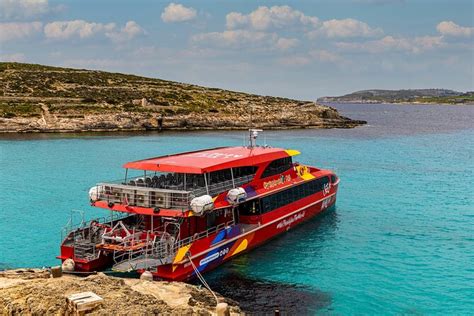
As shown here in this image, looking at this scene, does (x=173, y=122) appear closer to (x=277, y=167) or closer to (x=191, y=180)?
(x=277, y=167)

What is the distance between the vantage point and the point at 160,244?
22.1 meters

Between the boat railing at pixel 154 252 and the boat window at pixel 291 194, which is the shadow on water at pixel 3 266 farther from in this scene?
the boat window at pixel 291 194

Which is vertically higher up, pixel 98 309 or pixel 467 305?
pixel 98 309

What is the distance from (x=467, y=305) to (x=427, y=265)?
455 centimetres

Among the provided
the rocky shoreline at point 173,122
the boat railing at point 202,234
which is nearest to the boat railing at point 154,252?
the boat railing at point 202,234

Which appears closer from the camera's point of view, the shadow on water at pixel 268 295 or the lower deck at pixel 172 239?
the shadow on water at pixel 268 295

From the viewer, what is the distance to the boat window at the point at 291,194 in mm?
28478

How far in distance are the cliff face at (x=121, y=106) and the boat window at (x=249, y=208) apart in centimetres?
6686

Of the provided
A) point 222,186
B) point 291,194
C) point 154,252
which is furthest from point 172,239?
point 291,194

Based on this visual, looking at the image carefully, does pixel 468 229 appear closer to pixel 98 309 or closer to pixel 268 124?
pixel 98 309

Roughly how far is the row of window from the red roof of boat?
7.37 feet

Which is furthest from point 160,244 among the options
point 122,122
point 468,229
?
point 122,122

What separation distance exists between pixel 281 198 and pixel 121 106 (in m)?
84.5

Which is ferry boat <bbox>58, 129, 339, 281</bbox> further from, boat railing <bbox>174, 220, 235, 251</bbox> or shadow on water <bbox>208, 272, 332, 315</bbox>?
shadow on water <bbox>208, 272, 332, 315</bbox>
